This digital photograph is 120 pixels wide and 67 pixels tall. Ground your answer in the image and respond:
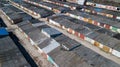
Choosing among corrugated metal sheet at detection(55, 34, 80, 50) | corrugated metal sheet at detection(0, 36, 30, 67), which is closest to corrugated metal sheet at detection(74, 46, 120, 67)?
corrugated metal sheet at detection(55, 34, 80, 50)

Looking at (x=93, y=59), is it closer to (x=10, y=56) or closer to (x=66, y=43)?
(x=66, y=43)

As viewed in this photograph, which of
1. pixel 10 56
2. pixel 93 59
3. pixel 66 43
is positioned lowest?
pixel 93 59

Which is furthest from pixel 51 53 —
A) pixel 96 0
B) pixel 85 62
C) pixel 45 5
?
pixel 96 0

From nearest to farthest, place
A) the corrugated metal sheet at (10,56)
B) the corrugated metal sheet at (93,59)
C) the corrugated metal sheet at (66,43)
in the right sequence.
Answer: the corrugated metal sheet at (10,56) < the corrugated metal sheet at (93,59) < the corrugated metal sheet at (66,43)

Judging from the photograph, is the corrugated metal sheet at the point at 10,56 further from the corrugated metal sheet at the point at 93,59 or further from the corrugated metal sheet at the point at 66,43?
the corrugated metal sheet at the point at 93,59

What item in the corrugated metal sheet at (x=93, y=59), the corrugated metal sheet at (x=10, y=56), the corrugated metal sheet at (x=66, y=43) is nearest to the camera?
the corrugated metal sheet at (x=10, y=56)

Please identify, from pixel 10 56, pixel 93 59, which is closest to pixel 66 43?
pixel 93 59

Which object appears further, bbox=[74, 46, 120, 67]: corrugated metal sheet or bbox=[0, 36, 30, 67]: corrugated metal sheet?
bbox=[74, 46, 120, 67]: corrugated metal sheet

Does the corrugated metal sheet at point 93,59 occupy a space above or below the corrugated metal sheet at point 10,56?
below

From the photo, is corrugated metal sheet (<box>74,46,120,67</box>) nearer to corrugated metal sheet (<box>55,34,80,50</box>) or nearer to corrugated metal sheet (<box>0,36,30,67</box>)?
corrugated metal sheet (<box>55,34,80,50</box>)

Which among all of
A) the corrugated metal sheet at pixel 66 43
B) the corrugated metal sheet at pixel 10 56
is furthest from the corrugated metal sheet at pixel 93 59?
the corrugated metal sheet at pixel 10 56

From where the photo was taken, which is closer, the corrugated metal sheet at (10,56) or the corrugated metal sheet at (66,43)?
the corrugated metal sheet at (10,56)
